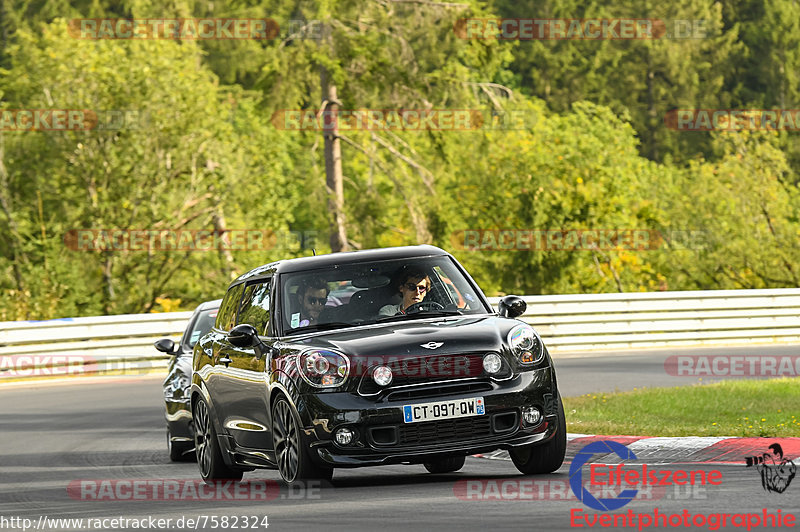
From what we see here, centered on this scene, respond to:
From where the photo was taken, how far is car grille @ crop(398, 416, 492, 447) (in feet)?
30.0

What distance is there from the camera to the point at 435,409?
359 inches

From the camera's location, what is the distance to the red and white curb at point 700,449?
34.2ft

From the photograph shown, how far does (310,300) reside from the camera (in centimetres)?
1023

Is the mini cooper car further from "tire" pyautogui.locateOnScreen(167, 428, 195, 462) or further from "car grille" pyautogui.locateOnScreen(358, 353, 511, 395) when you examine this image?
"tire" pyautogui.locateOnScreen(167, 428, 195, 462)

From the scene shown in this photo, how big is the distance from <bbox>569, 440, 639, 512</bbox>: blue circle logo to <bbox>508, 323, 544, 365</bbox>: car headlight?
2.74 feet

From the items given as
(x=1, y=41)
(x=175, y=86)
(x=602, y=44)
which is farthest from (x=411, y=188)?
(x=602, y=44)

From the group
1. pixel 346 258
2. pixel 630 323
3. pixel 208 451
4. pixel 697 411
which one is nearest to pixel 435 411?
pixel 346 258

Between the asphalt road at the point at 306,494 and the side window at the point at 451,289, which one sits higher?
the side window at the point at 451,289

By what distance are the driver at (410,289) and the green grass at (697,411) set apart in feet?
8.45

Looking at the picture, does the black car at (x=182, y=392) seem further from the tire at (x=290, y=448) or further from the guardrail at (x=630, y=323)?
the guardrail at (x=630, y=323)

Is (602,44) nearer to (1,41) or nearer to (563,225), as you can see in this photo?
(1,41)

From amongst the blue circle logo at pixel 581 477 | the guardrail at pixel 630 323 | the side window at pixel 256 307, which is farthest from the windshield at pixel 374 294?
the guardrail at pixel 630 323

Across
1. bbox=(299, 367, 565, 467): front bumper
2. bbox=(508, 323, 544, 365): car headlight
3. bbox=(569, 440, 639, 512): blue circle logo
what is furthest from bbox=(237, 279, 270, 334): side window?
bbox=(569, 440, 639, 512): blue circle logo

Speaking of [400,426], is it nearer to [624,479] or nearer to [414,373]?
[414,373]
